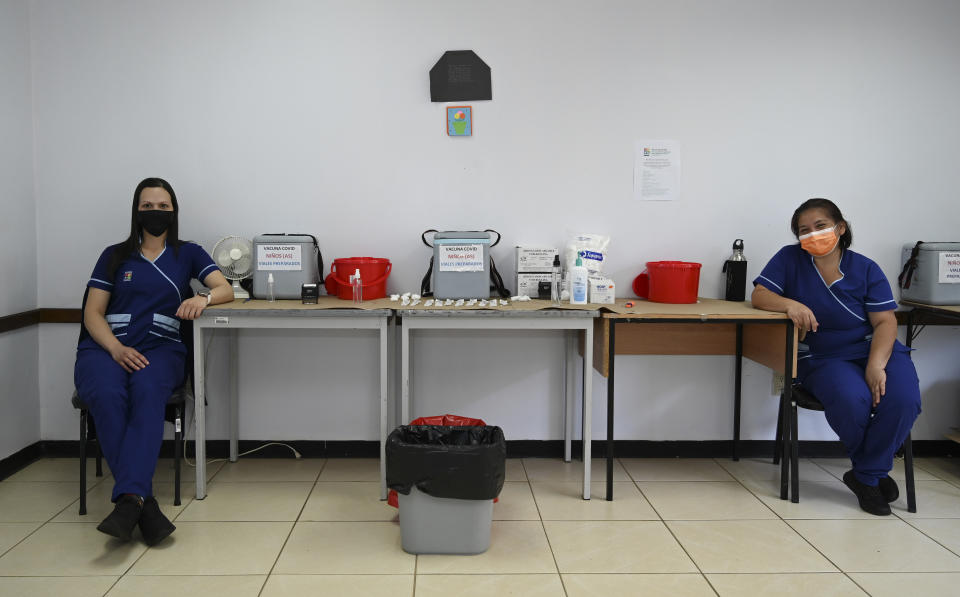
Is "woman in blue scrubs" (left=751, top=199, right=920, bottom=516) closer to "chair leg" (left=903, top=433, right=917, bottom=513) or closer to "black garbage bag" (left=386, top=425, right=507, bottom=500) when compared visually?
"chair leg" (left=903, top=433, right=917, bottom=513)

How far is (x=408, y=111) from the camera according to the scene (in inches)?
123

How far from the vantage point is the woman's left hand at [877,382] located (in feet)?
8.64

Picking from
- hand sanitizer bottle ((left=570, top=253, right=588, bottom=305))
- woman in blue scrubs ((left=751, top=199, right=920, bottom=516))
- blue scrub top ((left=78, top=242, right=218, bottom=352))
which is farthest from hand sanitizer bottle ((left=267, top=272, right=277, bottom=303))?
woman in blue scrubs ((left=751, top=199, right=920, bottom=516))

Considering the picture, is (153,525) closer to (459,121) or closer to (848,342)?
(459,121)

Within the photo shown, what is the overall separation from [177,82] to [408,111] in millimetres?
1158

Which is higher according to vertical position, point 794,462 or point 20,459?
point 794,462

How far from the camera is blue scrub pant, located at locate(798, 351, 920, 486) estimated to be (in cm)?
260

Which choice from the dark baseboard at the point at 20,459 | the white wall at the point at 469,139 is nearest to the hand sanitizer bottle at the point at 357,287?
the white wall at the point at 469,139

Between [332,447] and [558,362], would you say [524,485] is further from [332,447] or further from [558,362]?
[332,447]

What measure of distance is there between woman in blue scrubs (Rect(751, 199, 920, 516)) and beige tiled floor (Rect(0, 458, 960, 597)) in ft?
0.85

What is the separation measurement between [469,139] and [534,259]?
704mm

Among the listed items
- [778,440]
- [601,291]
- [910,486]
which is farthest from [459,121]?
[910,486]

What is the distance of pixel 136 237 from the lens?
272cm

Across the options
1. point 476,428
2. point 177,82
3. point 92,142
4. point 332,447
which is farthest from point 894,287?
point 92,142
